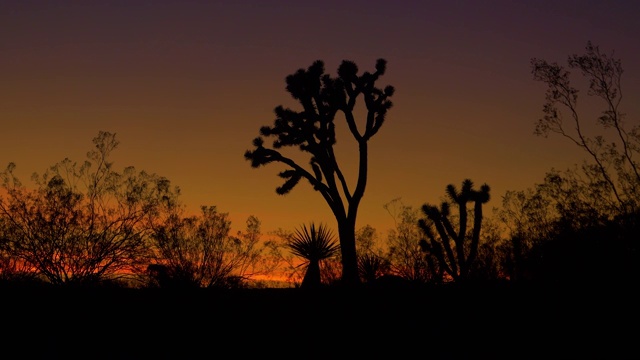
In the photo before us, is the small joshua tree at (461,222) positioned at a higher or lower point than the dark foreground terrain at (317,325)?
higher

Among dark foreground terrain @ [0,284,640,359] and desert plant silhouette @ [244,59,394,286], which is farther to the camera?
desert plant silhouette @ [244,59,394,286]

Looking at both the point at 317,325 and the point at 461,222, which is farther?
the point at 461,222

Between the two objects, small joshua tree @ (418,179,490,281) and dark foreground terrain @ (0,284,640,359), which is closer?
dark foreground terrain @ (0,284,640,359)

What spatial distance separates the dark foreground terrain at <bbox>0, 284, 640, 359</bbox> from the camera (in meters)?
8.36

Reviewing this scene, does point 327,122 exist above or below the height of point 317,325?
above

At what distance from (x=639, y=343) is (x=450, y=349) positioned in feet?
9.10

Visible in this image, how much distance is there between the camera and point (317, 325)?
10180mm

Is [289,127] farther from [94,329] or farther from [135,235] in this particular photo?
[94,329]

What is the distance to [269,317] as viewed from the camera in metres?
10.7

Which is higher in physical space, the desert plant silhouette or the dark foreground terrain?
the desert plant silhouette

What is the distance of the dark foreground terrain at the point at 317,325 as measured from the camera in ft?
27.4

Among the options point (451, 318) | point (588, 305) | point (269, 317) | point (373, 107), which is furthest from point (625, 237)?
point (269, 317)

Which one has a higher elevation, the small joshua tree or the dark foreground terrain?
the small joshua tree

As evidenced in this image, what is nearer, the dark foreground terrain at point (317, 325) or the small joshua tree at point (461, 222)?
the dark foreground terrain at point (317, 325)
